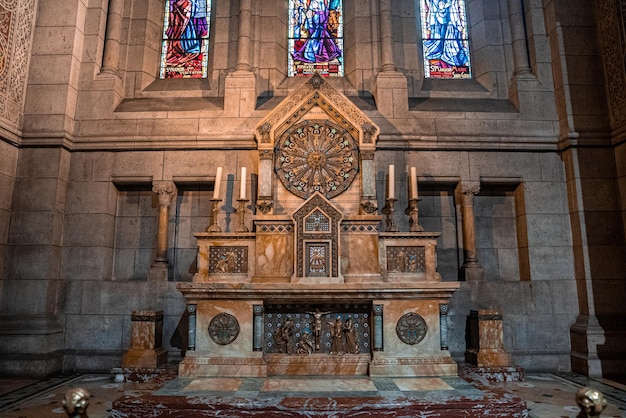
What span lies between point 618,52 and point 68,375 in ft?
30.7

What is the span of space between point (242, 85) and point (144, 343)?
422 centimetres

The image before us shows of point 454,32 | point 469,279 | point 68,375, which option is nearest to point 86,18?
point 68,375

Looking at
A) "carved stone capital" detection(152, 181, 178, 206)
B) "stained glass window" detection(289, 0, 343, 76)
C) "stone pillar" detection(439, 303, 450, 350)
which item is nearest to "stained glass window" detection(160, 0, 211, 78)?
"stained glass window" detection(289, 0, 343, 76)

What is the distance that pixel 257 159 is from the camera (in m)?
7.12

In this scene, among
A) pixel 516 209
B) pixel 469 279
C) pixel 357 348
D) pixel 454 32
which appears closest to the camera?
pixel 357 348

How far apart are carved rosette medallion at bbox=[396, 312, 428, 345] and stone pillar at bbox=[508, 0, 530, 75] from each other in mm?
4867

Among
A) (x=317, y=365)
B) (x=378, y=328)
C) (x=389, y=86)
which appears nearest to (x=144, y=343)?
(x=317, y=365)

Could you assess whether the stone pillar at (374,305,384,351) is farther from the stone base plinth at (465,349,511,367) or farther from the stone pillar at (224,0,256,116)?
the stone pillar at (224,0,256,116)

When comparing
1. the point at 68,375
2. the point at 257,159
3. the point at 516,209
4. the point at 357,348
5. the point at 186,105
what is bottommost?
the point at 68,375

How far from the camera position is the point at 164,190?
711 cm

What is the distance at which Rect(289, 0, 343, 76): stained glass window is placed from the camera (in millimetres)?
8219

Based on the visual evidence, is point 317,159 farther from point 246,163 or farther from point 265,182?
point 246,163

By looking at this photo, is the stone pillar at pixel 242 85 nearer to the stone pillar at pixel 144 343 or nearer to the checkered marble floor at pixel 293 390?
the stone pillar at pixel 144 343

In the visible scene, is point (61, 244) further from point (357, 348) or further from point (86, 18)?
point (357, 348)
